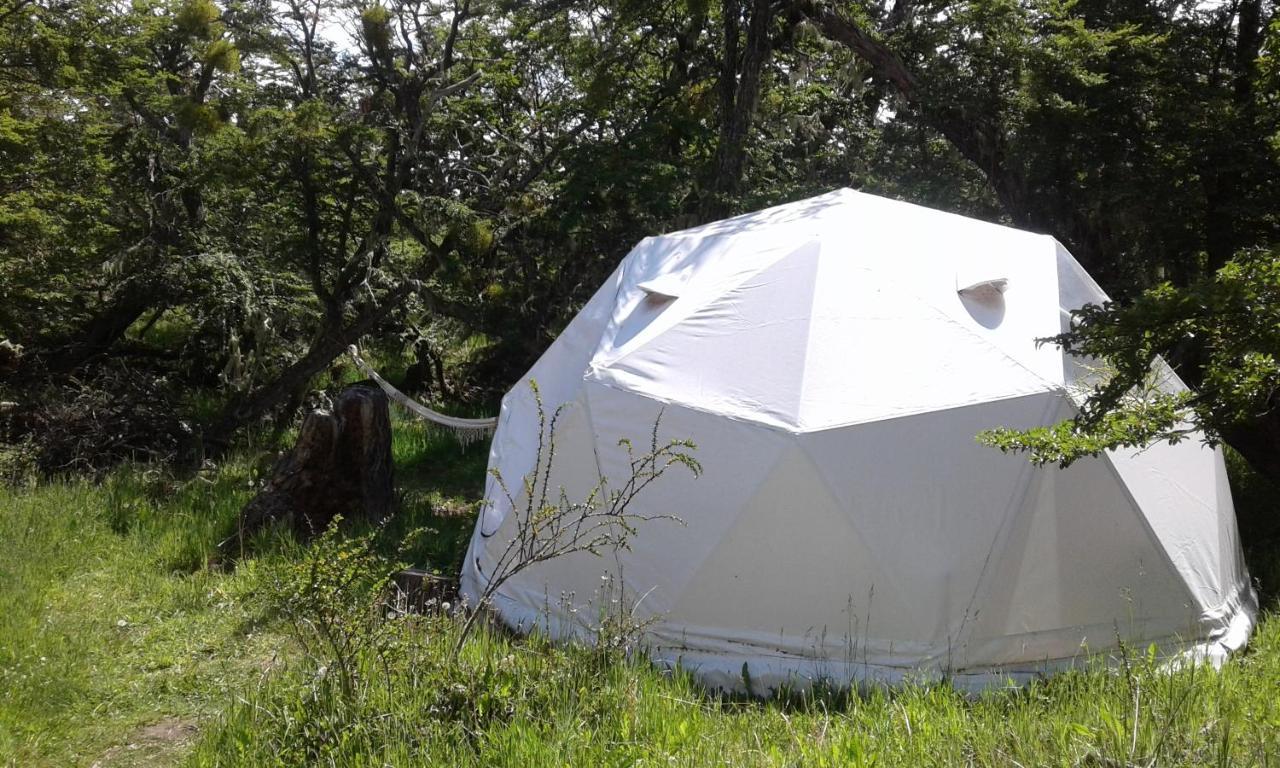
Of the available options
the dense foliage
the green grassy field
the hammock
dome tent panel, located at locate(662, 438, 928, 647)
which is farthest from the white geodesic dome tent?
the dense foliage

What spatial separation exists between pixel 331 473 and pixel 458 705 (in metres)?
3.94

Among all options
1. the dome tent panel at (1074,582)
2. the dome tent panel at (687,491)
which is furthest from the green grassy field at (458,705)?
the dome tent panel at (687,491)

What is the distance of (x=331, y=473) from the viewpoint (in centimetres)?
724

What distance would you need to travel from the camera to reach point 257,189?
9.82m

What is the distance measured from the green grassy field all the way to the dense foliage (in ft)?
13.9

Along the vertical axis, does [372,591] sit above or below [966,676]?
above

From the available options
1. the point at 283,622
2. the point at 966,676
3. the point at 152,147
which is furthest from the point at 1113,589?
the point at 152,147

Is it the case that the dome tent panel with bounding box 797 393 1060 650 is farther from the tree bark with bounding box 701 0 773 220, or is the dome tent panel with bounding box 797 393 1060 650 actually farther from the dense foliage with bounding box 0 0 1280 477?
the tree bark with bounding box 701 0 773 220

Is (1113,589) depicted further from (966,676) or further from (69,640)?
(69,640)

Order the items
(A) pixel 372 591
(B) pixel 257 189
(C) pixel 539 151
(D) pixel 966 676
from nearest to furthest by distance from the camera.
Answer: (A) pixel 372 591, (D) pixel 966 676, (B) pixel 257 189, (C) pixel 539 151

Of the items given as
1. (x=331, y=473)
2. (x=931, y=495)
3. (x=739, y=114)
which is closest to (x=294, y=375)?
(x=331, y=473)

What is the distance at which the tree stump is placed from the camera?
7.06 m

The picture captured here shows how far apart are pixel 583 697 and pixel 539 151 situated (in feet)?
25.5

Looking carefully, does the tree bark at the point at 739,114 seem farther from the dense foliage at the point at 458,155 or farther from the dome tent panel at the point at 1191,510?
the dome tent panel at the point at 1191,510
